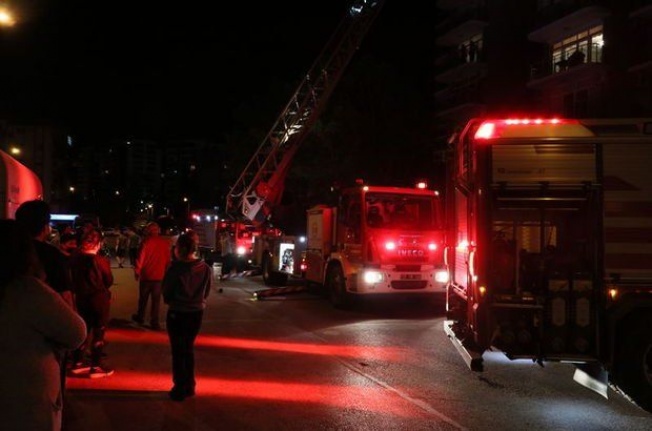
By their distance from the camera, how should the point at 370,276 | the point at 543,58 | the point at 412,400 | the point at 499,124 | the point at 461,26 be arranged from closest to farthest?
the point at 412,400, the point at 499,124, the point at 370,276, the point at 543,58, the point at 461,26

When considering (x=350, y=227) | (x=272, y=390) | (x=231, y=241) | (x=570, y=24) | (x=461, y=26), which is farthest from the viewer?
(x=461, y=26)

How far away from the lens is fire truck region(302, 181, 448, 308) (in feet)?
44.5

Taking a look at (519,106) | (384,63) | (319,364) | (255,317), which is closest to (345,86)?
(384,63)

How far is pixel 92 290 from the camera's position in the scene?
750 centimetres

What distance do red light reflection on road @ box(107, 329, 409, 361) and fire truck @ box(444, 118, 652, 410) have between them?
8.32ft

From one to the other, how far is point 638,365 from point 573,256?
48.1 inches

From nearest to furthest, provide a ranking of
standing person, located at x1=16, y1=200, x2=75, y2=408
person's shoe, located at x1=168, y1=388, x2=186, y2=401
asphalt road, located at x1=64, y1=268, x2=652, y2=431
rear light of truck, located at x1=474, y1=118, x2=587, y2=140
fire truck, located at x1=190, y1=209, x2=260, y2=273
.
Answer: standing person, located at x1=16, y1=200, x2=75, y2=408 < asphalt road, located at x1=64, y1=268, x2=652, y2=431 < person's shoe, located at x1=168, y1=388, x2=186, y2=401 < rear light of truck, located at x1=474, y1=118, x2=587, y2=140 < fire truck, located at x1=190, y1=209, x2=260, y2=273

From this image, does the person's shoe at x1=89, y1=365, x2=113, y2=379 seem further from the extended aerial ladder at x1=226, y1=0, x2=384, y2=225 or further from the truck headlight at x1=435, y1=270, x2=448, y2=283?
the extended aerial ladder at x1=226, y1=0, x2=384, y2=225

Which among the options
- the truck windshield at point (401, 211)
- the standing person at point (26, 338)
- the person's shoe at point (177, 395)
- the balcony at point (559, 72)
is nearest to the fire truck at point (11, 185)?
the person's shoe at point (177, 395)

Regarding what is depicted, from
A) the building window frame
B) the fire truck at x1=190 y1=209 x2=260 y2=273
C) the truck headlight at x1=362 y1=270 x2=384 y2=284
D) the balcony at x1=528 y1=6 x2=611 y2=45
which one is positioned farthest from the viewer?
the building window frame

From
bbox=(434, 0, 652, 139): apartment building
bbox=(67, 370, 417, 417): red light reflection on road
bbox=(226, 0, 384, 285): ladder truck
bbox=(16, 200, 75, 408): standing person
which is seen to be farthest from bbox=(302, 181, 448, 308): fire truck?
bbox=(434, 0, 652, 139): apartment building

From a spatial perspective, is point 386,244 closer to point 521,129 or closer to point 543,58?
point 521,129

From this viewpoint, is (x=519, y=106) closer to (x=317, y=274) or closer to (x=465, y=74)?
(x=465, y=74)

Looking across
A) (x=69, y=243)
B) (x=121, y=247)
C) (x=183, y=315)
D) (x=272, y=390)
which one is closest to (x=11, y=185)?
(x=69, y=243)
